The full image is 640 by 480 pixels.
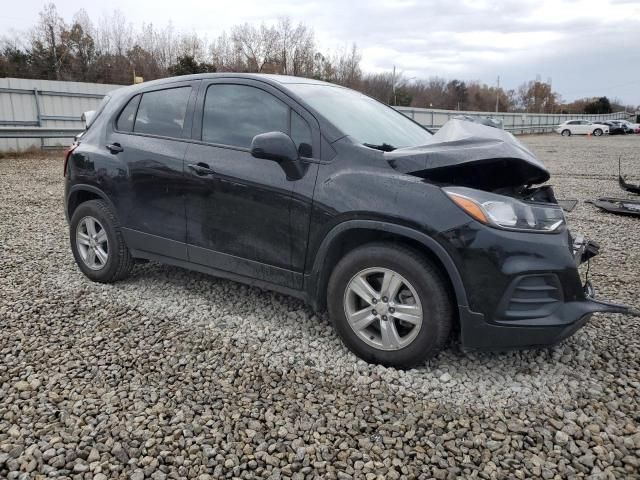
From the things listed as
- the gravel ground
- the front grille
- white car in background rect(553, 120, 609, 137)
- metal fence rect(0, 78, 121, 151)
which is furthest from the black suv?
white car in background rect(553, 120, 609, 137)

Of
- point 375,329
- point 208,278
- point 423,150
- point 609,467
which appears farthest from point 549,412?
point 208,278

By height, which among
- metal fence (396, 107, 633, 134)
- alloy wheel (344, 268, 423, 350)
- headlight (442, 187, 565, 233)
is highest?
metal fence (396, 107, 633, 134)

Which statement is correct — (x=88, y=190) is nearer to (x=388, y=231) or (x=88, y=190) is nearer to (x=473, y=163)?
(x=388, y=231)

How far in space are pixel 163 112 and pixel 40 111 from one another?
49.4ft

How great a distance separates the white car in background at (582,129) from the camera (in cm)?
3816

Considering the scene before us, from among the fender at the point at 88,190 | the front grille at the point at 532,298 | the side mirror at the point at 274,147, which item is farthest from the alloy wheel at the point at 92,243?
the front grille at the point at 532,298

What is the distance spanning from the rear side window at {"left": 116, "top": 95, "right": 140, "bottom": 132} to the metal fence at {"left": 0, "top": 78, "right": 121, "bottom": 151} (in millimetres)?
11546

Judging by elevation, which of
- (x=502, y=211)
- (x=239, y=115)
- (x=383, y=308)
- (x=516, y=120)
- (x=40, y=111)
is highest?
(x=516, y=120)

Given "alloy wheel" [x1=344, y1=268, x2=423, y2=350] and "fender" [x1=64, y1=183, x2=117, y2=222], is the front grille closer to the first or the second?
"alloy wheel" [x1=344, y1=268, x2=423, y2=350]

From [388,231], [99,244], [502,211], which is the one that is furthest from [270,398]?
[99,244]

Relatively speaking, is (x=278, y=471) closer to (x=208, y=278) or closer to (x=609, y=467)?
(x=609, y=467)

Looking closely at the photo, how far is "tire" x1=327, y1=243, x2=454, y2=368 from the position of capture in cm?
280

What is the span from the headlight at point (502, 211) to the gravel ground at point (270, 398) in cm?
94

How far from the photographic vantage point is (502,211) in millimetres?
2721
